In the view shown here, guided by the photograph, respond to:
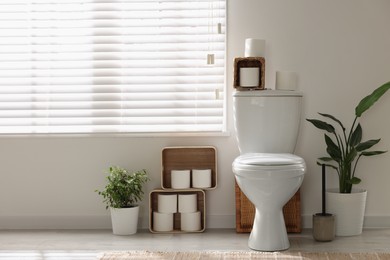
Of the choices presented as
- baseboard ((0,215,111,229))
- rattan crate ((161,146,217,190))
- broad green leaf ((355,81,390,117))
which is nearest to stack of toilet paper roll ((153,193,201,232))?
rattan crate ((161,146,217,190))

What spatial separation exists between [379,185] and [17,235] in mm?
2285

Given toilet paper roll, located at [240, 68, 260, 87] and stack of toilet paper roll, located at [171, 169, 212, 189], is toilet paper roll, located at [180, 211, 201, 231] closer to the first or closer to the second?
stack of toilet paper roll, located at [171, 169, 212, 189]

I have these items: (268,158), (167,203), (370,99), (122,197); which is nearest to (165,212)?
(167,203)

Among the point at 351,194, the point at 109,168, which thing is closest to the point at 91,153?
the point at 109,168

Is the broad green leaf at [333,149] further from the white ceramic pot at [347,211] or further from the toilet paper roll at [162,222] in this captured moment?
the toilet paper roll at [162,222]

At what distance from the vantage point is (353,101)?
3.74 meters

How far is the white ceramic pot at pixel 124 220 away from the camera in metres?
3.59

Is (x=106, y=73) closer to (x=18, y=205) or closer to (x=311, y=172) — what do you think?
(x=18, y=205)

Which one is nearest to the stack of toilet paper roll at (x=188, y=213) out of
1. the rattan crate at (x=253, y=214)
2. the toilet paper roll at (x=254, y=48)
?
the rattan crate at (x=253, y=214)

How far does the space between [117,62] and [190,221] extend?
43.9 inches

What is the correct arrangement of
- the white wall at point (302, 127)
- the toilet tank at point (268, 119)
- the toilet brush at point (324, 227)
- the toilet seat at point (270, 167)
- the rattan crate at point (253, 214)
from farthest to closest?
the white wall at point (302, 127)
the rattan crate at point (253, 214)
the toilet tank at point (268, 119)
the toilet brush at point (324, 227)
the toilet seat at point (270, 167)

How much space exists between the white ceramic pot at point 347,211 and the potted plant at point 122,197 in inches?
46.6

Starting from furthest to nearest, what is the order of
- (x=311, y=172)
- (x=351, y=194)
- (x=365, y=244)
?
(x=311, y=172) → (x=351, y=194) → (x=365, y=244)

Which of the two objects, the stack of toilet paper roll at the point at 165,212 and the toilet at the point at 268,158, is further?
the stack of toilet paper roll at the point at 165,212
